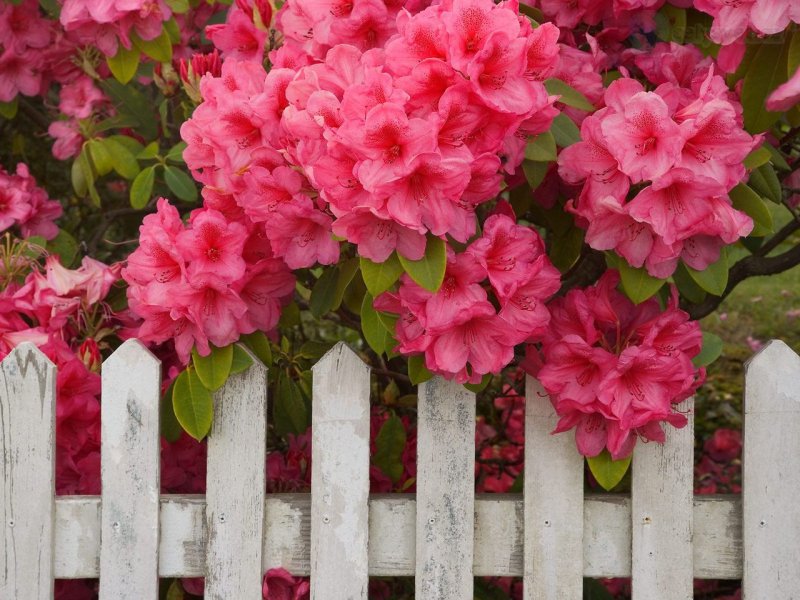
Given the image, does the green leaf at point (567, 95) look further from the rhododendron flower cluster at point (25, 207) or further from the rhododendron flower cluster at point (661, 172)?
the rhododendron flower cluster at point (25, 207)

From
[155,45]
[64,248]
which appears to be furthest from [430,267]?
[64,248]

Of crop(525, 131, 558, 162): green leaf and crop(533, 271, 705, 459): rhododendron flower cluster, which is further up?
crop(525, 131, 558, 162): green leaf

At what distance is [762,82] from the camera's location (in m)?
1.74

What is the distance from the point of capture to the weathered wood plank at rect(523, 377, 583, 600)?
187 centimetres

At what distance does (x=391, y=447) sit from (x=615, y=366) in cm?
64

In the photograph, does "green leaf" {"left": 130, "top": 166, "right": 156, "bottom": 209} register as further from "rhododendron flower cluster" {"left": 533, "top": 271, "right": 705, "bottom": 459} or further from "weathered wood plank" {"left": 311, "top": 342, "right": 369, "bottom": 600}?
"rhododendron flower cluster" {"left": 533, "top": 271, "right": 705, "bottom": 459}

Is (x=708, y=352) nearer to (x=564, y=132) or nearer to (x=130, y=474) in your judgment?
(x=564, y=132)

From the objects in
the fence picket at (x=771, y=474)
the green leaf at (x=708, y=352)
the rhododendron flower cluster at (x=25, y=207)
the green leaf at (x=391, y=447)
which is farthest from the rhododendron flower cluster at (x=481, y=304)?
the rhododendron flower cluster at (x=25, y=207)

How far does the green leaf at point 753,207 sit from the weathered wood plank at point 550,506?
429 millimetres

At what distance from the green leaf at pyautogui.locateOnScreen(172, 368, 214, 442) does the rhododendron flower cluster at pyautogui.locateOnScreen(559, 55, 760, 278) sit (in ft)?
2.23

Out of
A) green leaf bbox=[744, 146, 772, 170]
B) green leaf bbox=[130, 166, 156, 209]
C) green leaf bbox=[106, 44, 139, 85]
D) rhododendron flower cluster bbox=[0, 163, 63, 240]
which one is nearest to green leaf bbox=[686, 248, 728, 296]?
green leaf bbox=[744, 146, 772, 170]

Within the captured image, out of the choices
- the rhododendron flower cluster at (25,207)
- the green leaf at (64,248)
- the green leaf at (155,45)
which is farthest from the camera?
the green leaf at (64,248)

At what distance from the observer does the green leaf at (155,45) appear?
236 cm

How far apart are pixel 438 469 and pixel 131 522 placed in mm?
530
